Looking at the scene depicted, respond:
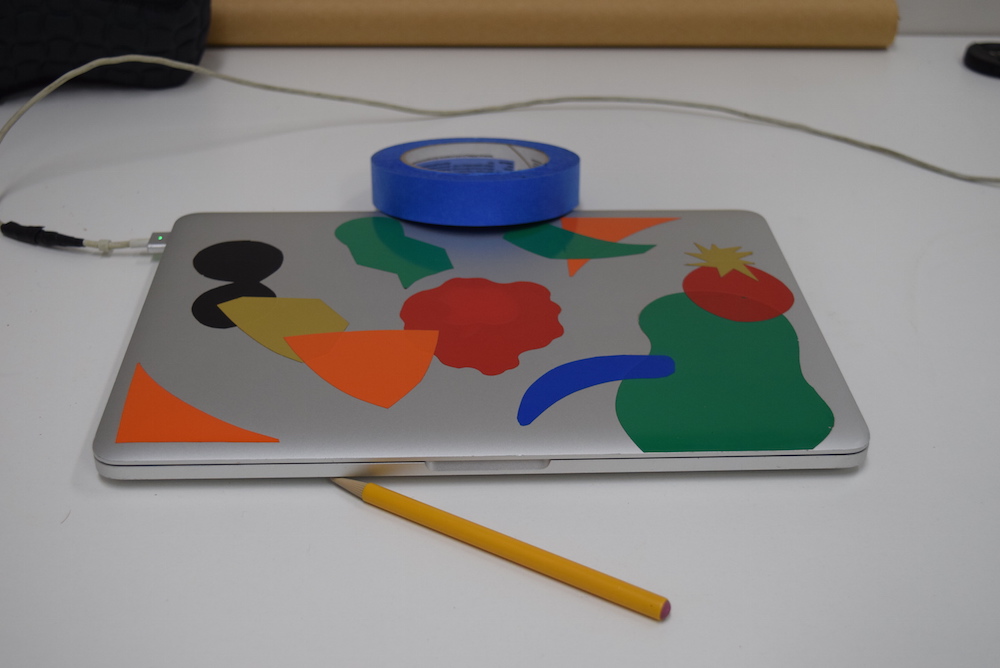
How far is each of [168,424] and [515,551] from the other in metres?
0.21

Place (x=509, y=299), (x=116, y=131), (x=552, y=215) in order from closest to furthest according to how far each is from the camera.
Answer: (x=509, y=299)
(x=552, y=215)
(x=116, y=131)

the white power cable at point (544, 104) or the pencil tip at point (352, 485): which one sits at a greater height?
the white power cable at point (544, 104)

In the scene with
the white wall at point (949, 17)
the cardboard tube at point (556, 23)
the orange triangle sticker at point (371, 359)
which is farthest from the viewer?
the white wall at point (949, 17)

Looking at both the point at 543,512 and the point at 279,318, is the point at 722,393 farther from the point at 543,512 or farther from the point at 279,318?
the point at 279,318

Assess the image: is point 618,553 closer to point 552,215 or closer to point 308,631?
point 308,631

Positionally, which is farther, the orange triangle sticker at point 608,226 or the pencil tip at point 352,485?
the orange triangle sticker at point 608,226

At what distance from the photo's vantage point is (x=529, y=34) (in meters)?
1.21

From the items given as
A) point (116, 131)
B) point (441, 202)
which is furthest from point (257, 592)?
point (116, 131)

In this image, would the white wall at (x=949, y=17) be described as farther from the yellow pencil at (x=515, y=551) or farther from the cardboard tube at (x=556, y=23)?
the yellow pencil at (x=515, y=551)

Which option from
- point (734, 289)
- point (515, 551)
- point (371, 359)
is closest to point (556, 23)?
point (734, 289)

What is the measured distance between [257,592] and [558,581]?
5.8 inches

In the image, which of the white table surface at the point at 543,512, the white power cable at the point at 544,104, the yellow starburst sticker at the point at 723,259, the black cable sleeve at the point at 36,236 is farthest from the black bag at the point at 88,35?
the yellow starburst sticker at the point at 723,259

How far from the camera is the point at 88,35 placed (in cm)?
93

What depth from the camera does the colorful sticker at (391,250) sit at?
601 millimetres
